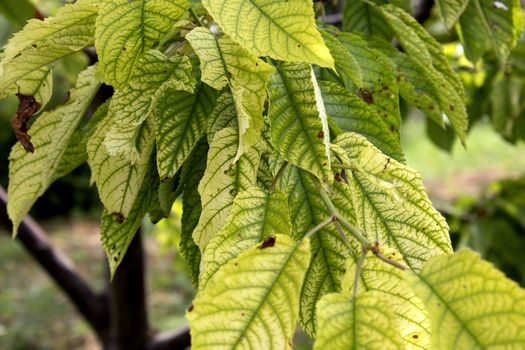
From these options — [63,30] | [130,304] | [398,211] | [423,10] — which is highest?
[63,30]

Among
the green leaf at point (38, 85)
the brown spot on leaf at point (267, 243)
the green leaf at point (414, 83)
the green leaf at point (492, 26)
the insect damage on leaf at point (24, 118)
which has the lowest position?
the green leaf at point (492, 26)

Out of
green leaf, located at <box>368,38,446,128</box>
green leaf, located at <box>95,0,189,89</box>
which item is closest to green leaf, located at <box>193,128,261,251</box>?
green leaf, located at <box>95,0,189,89</box>

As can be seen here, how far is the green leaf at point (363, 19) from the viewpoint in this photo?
3.51 feet

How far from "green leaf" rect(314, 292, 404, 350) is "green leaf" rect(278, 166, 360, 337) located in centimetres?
12

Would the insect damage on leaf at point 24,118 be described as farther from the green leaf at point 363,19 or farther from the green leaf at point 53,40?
the green leaf at point 363,19

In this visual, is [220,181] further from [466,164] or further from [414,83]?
[466,164]

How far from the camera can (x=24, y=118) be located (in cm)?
83

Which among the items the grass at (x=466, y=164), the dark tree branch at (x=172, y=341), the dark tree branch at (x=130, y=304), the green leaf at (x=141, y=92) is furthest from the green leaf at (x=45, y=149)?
the grass at (x=466, y=164)

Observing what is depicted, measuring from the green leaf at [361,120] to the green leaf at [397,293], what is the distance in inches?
8.5

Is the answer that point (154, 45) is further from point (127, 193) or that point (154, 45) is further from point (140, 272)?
point (140, 272)

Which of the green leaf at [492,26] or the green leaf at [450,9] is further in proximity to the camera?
the green leaf at [492,26]

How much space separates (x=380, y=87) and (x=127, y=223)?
14.3 inches

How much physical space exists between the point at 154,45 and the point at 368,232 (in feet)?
1.08

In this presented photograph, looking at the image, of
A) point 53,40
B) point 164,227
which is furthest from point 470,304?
point 164,227
